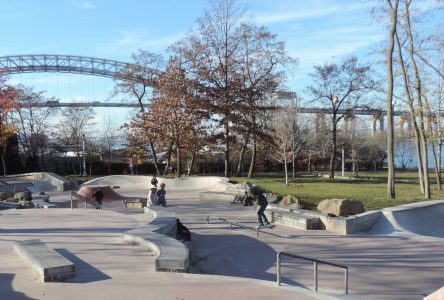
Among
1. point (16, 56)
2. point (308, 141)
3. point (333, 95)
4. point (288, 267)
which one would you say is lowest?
point (288, 267)

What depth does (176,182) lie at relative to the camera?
1304 inches

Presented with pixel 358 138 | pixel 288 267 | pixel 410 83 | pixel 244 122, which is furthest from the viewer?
pixel 358 138

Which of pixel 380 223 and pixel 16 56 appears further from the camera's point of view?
pixel 16 56

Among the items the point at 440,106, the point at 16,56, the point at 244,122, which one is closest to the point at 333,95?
the point at 244,122

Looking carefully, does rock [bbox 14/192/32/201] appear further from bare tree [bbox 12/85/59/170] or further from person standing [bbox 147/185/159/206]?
bare tree [bbox 12/85/59/170]

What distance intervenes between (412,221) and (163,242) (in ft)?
31.4

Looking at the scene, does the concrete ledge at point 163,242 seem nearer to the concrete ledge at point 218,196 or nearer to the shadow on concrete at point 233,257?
the shadow on concrete at point 233,257

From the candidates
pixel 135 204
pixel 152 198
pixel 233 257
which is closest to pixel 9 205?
pixel 135 204

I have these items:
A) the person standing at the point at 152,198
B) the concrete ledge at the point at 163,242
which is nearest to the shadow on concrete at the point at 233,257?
the concrete ledge at the point at 163,242

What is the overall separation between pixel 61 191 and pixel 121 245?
915 inches

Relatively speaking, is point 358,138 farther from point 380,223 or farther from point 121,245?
point 121,245

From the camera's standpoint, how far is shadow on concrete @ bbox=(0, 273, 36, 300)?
6213mm

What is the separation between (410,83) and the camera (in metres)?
27.6

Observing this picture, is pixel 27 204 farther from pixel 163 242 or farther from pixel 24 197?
pixel 163 242
